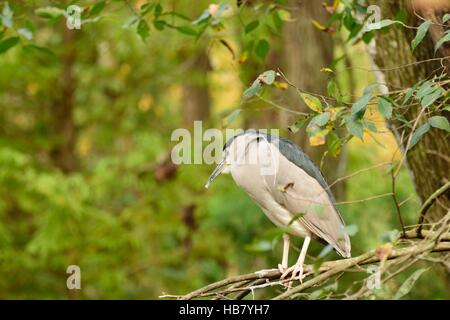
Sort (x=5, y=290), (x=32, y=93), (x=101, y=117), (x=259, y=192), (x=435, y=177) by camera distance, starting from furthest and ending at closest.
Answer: (x=101, y=117) < (x=32, y=93) < (x=5, y=290) < (x=435, y=177) < (x=259, y=192)

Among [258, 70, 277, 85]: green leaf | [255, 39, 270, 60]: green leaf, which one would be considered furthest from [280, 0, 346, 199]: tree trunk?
[258, 70, 277, 85]: green leaf

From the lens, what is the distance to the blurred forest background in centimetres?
742

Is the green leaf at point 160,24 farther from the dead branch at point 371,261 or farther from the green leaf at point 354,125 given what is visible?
the green leaf at point 354,125

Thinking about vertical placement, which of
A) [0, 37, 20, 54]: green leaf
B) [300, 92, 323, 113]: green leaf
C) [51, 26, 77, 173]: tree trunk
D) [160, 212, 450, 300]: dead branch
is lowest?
[160, 212, 450, 300]: dead branch

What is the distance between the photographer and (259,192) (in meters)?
3.68

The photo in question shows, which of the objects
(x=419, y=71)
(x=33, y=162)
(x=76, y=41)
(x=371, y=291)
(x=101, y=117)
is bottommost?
(x=371, y=291)

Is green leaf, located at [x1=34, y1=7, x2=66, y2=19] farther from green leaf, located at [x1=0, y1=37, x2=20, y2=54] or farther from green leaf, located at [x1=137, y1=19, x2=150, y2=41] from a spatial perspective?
green leaf, located at [x1=137, y1=19, x2=150, y2=41]

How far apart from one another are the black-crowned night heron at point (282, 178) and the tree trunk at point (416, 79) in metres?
0.47

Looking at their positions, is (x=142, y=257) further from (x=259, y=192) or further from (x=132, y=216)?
(x=259, y=192)

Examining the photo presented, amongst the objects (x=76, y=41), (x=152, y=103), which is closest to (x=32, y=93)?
(x=76, y=41)

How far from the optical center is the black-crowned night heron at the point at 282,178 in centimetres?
357

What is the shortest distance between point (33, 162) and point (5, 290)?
144 cm

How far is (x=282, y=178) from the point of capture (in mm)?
3641

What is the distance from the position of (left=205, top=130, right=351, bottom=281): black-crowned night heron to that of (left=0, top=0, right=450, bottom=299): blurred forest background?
113 inches
